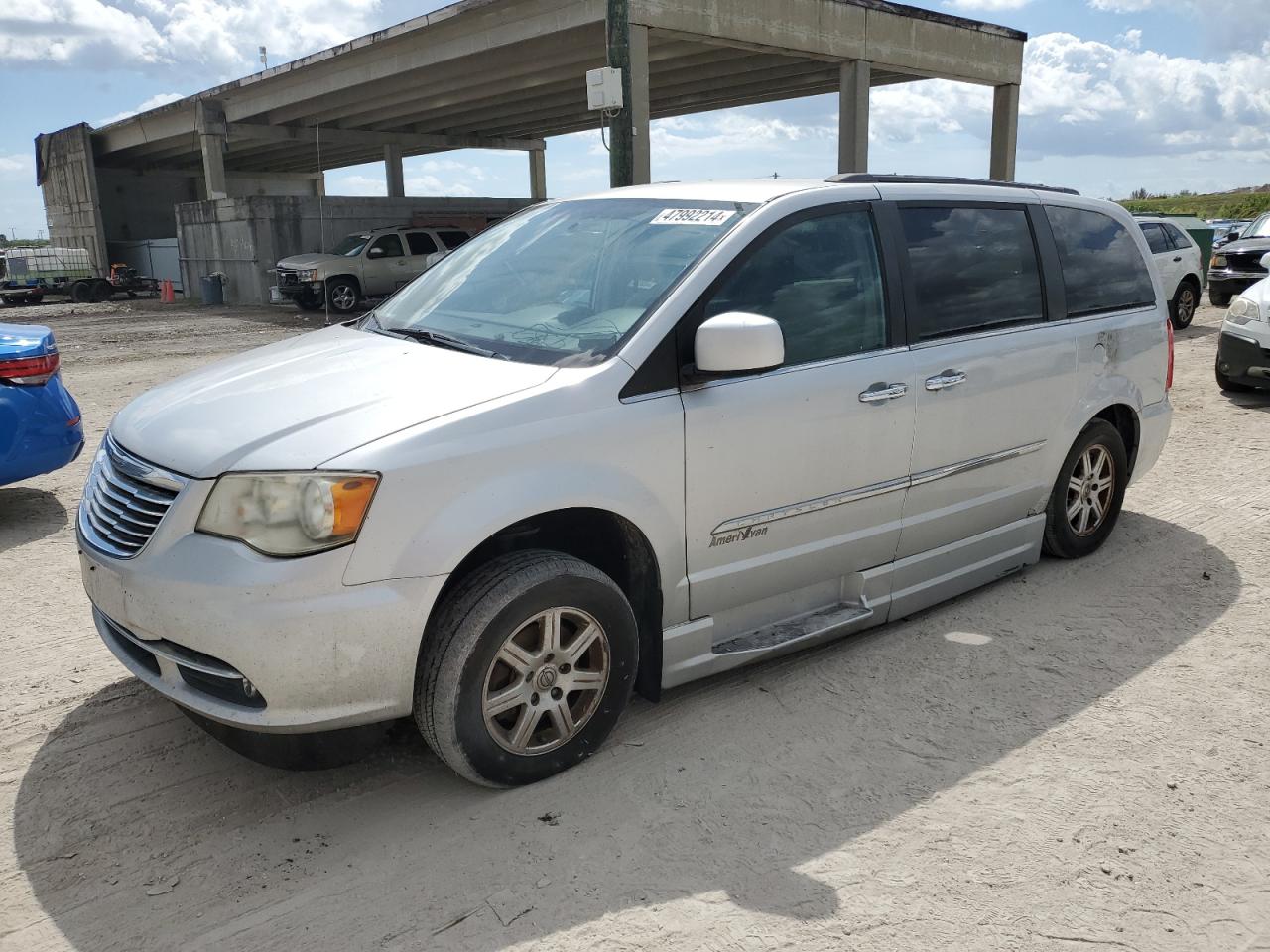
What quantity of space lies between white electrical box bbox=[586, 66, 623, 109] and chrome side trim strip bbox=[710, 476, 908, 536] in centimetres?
791

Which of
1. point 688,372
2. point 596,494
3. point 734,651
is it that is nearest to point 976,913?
point 734,651

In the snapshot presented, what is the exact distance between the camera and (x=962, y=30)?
23.2m

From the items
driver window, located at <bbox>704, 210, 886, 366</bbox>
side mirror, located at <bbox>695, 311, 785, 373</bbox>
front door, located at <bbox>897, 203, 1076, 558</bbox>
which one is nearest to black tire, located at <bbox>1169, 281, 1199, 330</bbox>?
front door, located at <bbox>897, 203, 1076, 558</bbox>

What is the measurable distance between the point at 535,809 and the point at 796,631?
3.97 ft

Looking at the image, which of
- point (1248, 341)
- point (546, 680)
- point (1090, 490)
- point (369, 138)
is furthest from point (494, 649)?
point (369, 138)

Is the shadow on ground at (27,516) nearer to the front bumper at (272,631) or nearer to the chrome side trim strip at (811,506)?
the front bumper at (272,631)

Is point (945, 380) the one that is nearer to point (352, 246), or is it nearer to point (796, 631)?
point (796, 631)

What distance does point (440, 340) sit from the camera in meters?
3.75

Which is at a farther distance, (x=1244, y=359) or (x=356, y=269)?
(x=356, y=269)

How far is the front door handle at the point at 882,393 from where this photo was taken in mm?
3924

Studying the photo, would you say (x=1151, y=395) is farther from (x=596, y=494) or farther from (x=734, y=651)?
(x=596, y=494)

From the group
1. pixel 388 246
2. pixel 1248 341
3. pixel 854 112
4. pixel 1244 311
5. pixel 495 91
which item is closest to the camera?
pixel 1248 341

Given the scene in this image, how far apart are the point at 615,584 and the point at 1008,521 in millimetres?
2259

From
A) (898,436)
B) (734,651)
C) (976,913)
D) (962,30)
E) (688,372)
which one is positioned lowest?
(976,913)
